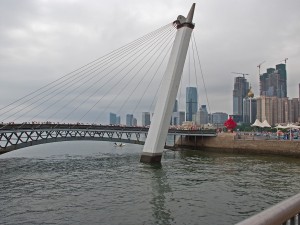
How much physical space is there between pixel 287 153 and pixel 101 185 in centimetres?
3308

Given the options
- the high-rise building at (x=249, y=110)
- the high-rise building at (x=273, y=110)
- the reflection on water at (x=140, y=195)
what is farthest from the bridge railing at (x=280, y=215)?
the high-rise building at (x=249, y=110)

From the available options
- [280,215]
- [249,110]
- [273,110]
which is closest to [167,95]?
[280,215]

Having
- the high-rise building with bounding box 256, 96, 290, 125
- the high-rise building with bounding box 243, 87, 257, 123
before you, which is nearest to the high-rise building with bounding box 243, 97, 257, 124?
the high-rise building with bounding box 243, 87, 257, 123

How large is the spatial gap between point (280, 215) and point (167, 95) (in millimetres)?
32617

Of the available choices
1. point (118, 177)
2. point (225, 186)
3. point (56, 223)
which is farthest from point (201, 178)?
point (56, 223)

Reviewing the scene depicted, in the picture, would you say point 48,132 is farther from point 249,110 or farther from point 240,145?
point 249,110

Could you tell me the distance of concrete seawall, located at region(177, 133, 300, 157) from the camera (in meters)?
46.4

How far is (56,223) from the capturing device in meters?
13.5

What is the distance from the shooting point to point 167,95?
35500mm

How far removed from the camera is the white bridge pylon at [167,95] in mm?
35719

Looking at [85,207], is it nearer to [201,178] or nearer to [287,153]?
[201,178]

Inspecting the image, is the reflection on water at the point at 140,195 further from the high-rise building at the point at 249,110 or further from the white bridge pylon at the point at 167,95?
the high-rise building at the point at 249,110

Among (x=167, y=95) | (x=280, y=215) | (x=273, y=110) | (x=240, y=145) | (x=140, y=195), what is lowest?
(x=140, y=195)

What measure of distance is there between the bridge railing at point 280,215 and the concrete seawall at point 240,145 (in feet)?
149
